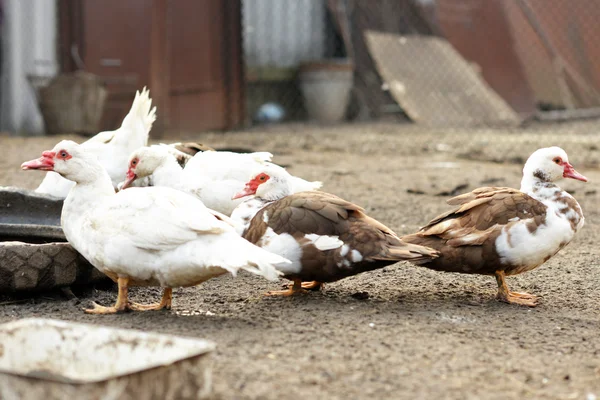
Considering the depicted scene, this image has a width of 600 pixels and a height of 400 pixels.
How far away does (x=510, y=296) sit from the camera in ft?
12.8

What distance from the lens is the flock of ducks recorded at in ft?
11.1

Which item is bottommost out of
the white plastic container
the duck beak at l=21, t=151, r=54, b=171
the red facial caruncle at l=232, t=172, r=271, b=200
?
the white plastic container

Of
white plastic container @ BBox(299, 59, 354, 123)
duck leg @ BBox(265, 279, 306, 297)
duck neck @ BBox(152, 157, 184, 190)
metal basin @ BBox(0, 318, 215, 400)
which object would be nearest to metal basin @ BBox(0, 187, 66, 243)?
duck neck @ BBox(152, 157, 184, 190)

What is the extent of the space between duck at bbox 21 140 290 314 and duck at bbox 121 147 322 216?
91cm

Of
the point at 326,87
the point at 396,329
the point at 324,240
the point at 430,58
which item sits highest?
the point at 430,58

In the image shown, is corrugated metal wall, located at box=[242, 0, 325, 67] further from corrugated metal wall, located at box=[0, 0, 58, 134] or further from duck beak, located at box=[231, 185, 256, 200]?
duck beak, located at box=[231, 185, 256, 200]

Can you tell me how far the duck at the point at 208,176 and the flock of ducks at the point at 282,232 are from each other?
1.02 feet

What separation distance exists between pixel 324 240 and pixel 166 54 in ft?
24.6

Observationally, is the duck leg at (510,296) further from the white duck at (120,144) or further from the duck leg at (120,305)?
the white duck at (120,144)

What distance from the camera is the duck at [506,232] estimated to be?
380 centimetres

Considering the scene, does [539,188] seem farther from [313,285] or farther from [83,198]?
[83,198]

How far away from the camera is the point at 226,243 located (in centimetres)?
338

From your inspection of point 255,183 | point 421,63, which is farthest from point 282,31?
point 255,183

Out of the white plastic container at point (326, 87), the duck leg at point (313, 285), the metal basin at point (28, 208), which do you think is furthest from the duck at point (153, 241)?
the white plastic container at point (326, 87)
